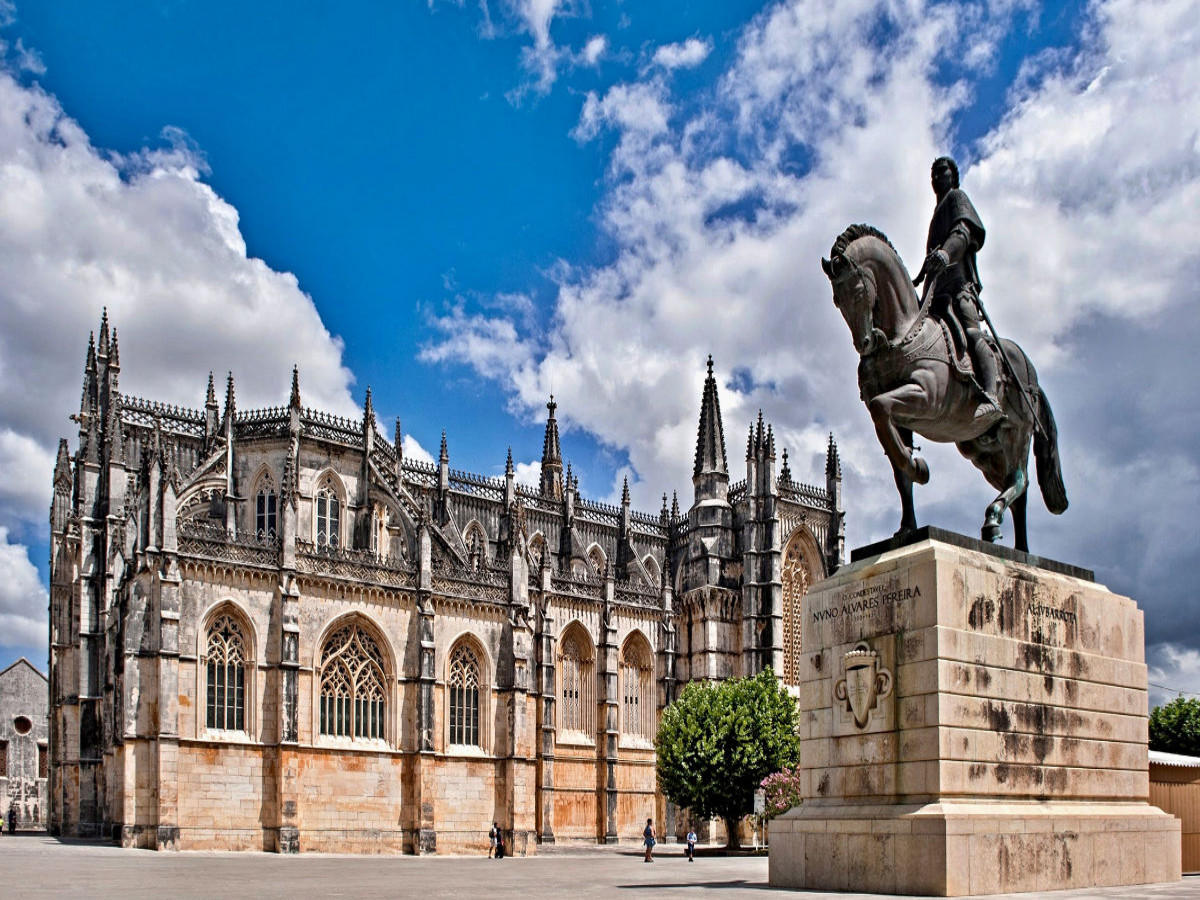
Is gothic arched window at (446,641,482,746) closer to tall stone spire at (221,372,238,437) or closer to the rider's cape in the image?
tall stone spire at (221,372,238,437)

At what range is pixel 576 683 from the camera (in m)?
54.8

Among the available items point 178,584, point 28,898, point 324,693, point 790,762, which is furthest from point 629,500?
point 28,898

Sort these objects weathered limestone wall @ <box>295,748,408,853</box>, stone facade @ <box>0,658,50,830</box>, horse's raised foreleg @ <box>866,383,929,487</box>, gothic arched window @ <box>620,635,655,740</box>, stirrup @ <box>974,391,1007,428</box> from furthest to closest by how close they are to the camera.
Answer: stone facade @ <box>0,658,50,830</box>, gothic arched window @ <box>620,635,655,740</box>, weathered limestone wall @ <box>295,748,408,853</box>, stirrup @ <box>974,391,1007,428</box>, horse's raised foreleg @ <box>866,383,929,487</box>

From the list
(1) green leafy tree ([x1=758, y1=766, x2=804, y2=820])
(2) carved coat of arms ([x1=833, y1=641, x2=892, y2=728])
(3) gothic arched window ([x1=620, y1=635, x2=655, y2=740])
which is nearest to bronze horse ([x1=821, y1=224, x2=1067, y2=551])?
(2) carved coat of arms ([x1=833, y1=641, x2=892, y2=728])

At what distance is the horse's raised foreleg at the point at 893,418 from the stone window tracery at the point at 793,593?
51.0m

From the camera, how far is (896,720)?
12.7 metres

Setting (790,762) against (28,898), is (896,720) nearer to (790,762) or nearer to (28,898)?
(28,898)

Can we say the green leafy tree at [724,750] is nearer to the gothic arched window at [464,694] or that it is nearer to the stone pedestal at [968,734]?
the gothic arched window at [464,694]

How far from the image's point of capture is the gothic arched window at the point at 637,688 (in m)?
57.8

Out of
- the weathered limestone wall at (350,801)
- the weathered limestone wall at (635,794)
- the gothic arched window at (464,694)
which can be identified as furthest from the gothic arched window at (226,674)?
the weathered limestone wall at (635,794)

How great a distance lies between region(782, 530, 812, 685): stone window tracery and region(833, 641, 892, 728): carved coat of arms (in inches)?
2011

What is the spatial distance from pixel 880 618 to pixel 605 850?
1551 inches

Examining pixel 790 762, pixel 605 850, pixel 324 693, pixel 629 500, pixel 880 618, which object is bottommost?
pixel 605 850

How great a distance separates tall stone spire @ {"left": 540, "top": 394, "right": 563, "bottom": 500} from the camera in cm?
7088
